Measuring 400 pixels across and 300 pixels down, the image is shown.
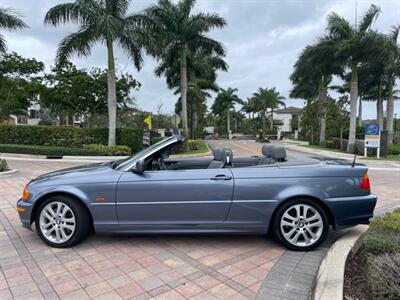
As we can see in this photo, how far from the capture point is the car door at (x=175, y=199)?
3.89 metres

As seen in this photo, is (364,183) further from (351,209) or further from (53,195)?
(53,195)

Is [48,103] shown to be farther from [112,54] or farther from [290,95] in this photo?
[290,95]

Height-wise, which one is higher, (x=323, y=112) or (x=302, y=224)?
(x=323, y=112)

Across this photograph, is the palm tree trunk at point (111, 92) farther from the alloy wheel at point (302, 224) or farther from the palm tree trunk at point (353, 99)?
the palm tree trunk at point (353, 99)

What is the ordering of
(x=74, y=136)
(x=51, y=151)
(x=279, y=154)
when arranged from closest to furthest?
(x=279, y=154) → (x=51, y=151) → (x=74, y=136)

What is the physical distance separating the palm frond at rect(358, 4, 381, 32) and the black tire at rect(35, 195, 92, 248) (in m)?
21.6

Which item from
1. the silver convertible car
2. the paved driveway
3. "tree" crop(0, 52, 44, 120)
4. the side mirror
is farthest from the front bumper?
"tree" crop(0, 52, 44, 120)

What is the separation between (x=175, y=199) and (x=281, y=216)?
1.30m

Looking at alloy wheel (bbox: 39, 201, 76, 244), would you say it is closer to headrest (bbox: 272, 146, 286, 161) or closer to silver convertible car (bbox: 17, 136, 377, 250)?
silver convertible car (bbox: 17, 136, 377, 250)

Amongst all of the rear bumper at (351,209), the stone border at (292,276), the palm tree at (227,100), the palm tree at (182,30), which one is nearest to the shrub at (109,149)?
the palm tree at (182,30)

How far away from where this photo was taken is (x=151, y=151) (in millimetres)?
4168

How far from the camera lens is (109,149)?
16.7m

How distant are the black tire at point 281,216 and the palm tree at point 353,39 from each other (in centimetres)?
1901

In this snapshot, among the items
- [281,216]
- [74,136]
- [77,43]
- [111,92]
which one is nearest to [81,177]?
[281,216]
